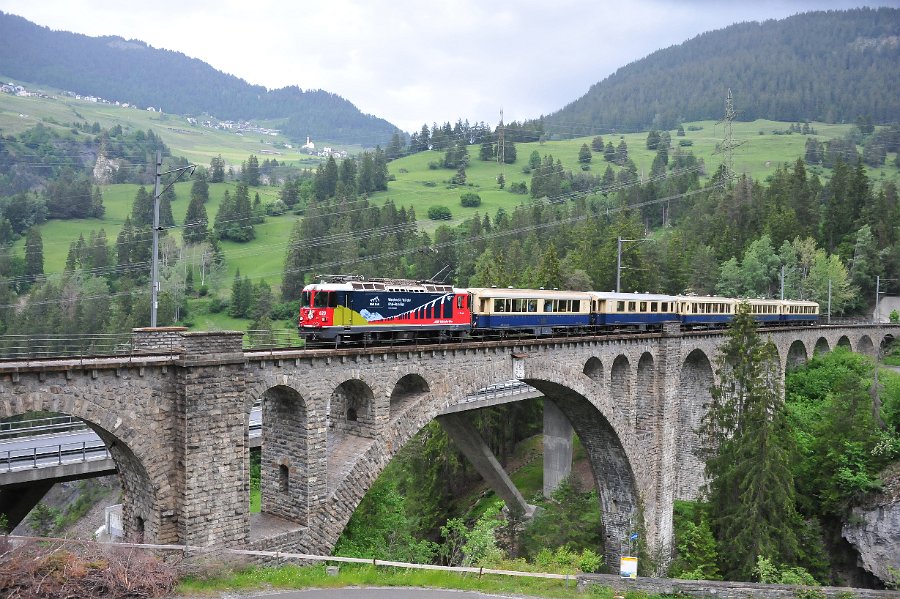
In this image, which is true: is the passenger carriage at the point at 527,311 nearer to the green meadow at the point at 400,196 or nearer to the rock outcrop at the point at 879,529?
the rock outcrop at the point at 879,529

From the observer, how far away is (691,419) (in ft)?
159

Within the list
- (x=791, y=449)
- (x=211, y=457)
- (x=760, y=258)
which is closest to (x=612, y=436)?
(x=791, y=449)

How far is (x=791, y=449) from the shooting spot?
41.8 metres

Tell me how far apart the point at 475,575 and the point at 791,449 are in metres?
28.9

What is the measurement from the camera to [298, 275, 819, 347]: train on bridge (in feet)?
83.8

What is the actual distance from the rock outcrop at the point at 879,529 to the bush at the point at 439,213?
99722 millimetres

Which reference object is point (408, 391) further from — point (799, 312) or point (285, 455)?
point (799, 312)

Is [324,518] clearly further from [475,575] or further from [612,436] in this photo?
[612,436]

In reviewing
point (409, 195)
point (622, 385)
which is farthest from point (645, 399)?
point (409, 195)

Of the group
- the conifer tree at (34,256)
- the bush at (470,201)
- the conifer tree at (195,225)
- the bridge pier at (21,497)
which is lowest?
the bridge pier at (21,497)

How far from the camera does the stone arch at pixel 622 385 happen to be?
3891cm

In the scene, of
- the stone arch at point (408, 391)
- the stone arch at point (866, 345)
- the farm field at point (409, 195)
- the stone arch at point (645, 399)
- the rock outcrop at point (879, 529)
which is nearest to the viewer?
the stone arch at point (408, 391)

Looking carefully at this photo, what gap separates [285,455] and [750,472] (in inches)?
1058

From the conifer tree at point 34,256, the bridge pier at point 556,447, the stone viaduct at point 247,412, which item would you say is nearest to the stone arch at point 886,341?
the bridge pier at point 556,447
